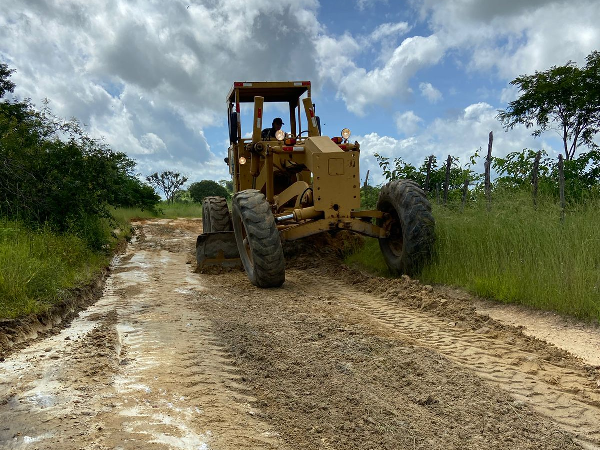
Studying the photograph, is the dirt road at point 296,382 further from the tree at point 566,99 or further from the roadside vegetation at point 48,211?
the tree at point 566,99

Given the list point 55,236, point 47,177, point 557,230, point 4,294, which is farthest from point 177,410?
point 47,177

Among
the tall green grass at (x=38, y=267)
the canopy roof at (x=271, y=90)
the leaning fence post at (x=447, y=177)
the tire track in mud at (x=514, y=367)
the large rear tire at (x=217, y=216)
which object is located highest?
the canopy roof at (x=271, y=90)

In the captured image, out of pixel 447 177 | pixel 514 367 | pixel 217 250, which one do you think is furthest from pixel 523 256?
pixel 217 250

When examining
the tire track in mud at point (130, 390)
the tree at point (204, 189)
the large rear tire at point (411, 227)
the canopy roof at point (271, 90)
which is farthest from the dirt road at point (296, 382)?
the tree at point (204, 189)

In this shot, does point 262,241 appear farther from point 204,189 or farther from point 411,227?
point 204,189

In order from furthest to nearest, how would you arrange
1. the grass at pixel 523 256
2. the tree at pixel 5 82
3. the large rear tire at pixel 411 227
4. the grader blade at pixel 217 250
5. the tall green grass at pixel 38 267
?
the tree at pixel 5 82
the grader blade at pixel 217 250
the large rear tire at pixel 411 227
the tall green grass at pixel 38 267
the grass at pixel 523 256

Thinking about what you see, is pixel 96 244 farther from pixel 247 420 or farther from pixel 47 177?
pixel 247 420

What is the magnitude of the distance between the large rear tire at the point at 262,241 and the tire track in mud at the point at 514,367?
142cm

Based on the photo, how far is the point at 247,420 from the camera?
2938 millimetres

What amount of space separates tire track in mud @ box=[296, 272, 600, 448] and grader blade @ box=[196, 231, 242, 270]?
321cm

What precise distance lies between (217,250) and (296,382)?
519 cm

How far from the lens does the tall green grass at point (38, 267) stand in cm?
538

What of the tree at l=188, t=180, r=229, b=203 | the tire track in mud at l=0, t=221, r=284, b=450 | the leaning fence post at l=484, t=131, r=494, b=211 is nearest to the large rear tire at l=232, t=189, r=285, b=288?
the tire track in mud at l=0, t=221, r=284, b=450

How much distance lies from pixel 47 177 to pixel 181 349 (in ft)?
22.7
